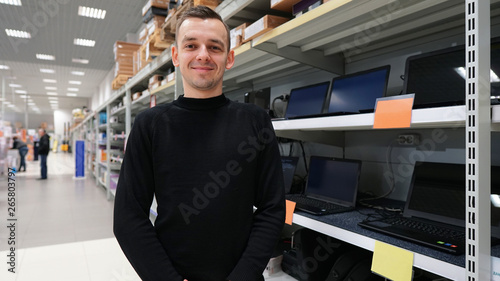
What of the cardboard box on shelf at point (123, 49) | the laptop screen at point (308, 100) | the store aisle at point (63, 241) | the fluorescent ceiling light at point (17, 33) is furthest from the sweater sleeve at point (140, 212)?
the fluorescent ceiling light at point (17, 33)

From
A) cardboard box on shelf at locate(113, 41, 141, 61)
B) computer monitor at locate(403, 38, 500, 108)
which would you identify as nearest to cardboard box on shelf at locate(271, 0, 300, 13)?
computer monitor at locate(403, 38, 500, 108)

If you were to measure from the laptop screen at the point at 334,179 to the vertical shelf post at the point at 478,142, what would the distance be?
0.78m

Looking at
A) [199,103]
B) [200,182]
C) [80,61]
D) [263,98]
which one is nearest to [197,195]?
[200,182]

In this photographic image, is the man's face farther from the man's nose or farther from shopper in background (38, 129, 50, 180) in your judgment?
shopper in background (38, 129, 50, 180)

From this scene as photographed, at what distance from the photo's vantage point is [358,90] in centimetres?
156

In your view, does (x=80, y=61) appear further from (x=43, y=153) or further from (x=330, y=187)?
(x=330, y=187)

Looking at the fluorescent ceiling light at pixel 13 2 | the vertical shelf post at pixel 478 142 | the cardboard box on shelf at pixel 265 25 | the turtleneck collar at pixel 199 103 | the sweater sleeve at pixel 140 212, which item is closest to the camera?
the vertical shelf post at pixel 478 142

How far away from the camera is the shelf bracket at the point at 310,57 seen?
1601 mm

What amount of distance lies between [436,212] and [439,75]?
548 millimetres

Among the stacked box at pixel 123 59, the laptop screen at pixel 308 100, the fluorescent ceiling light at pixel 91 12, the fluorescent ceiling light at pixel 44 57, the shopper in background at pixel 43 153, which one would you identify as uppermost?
the fluorescent ceiling light at pixel 91 12

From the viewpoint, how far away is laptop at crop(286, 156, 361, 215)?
146 cm

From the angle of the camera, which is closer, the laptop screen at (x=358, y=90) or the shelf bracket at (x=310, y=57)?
the laptop screen at (x=358, y=90)

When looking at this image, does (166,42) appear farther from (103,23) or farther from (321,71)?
(103,23)

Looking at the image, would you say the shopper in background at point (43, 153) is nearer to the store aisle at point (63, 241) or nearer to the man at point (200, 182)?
the store aisle at point (63, 241)
